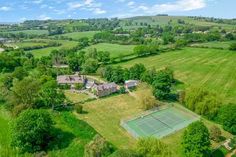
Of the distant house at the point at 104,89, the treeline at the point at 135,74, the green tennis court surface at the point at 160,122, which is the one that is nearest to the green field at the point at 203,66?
the treeline at the point at 135,74

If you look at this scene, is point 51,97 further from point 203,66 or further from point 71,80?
point 203,66

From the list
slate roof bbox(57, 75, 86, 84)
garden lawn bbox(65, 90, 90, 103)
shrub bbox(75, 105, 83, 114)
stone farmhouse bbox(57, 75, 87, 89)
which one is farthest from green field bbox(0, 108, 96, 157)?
slate roof bbox(57, 75, 86, 84)

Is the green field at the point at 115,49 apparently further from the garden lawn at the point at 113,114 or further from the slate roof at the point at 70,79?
the garden lawn at the point at 113,114

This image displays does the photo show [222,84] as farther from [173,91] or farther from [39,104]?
[39,104]

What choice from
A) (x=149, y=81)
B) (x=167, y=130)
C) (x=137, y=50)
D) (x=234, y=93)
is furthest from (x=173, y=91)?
(x=137, y=50)

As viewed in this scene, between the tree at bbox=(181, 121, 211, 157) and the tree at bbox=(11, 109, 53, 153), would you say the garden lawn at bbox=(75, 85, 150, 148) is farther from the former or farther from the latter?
the tree at bbox=(11, 109, 53, 153)

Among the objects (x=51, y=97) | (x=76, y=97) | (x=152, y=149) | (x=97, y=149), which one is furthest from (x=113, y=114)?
(x=152, y=149)
